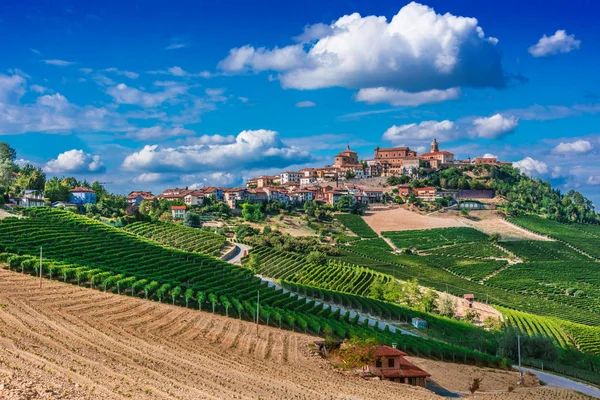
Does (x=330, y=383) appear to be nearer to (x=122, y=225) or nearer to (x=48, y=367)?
(x=48, y=367)

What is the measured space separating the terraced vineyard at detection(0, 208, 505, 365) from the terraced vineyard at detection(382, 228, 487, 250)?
54795mm

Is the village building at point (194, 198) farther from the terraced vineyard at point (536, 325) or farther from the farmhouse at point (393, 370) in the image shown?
the farmhouse at point (393, 370)

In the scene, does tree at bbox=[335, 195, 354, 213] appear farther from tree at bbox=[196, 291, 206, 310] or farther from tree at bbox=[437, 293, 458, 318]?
tree at bbox=[196, 291, 206, 310]

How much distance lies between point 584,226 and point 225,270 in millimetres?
112275

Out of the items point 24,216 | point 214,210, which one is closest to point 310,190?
point 214,210

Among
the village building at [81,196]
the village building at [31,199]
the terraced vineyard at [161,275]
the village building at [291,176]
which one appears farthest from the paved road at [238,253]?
the village building at [291,176]

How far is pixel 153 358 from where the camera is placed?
2416 cm

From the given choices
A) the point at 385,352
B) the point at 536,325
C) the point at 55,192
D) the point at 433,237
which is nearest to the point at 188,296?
the point at 385,352

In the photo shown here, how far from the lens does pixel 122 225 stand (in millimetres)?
78500

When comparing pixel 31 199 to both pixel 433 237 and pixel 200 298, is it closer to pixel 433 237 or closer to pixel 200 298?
pixel 200 298

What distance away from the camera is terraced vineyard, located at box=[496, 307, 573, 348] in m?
53.4

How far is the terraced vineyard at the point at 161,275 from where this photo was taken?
38812 millimetres

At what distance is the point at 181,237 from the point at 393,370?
52.0m

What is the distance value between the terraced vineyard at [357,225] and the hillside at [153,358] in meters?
73.1
